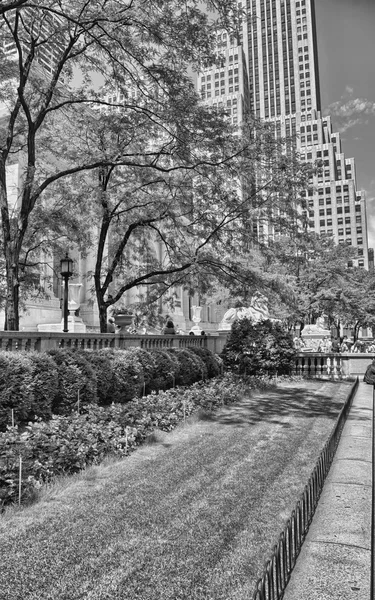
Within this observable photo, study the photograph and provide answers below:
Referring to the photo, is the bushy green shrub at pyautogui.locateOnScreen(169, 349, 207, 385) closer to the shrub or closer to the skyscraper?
the shrub

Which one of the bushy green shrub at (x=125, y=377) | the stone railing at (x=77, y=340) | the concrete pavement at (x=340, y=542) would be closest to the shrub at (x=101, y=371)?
the bushy green shrub at (x=125, y=377)

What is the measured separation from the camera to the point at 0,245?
18.3m

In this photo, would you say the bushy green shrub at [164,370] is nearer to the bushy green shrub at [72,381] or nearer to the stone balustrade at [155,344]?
the stone balustrade at [155,344]

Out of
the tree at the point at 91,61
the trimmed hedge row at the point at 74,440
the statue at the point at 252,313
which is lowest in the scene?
the trimmed hedge row at the point at 74,440

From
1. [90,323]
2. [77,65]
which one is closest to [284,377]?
[77,65]

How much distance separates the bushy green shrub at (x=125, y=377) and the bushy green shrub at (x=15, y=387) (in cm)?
289

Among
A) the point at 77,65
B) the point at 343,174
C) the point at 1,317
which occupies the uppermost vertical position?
the point at 343,174

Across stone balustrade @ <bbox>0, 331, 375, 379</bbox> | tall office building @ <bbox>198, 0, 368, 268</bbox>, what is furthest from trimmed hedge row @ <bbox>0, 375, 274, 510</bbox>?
tall office building @ <bbox>198, 0, 368, 268</bbox>

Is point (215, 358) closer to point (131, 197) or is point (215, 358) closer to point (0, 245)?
point (131, 197)

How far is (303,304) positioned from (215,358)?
15492 mm

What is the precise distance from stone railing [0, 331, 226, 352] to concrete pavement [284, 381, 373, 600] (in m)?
6.79

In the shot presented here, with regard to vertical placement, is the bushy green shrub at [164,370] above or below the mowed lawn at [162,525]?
above

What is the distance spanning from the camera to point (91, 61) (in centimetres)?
1322

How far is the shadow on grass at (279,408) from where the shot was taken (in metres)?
10.0
